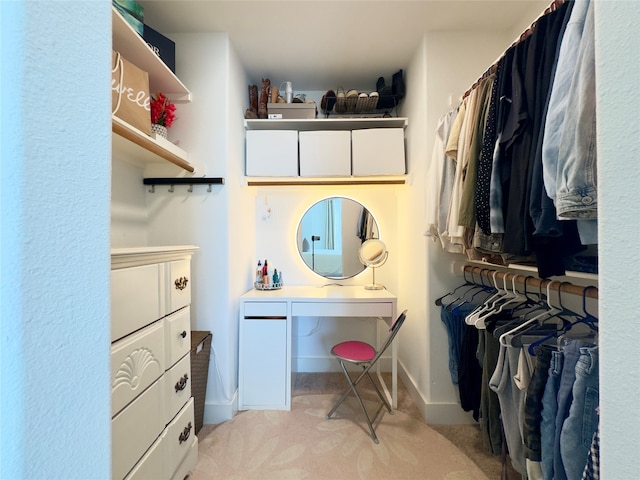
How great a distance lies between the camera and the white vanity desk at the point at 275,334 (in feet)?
5.68

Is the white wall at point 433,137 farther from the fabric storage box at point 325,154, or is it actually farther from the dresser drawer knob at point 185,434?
the dresser drawer knob at point 185,434

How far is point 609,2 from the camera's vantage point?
1.38 ft

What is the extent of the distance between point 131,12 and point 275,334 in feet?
6.53

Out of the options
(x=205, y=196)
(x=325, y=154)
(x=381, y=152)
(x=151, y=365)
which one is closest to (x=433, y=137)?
(x=381, y=152)

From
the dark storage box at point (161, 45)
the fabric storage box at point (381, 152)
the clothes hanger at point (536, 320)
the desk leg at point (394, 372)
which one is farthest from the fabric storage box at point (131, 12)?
the desk leg at point (394, 372)

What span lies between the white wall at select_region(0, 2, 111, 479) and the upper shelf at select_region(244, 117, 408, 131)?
1.57m

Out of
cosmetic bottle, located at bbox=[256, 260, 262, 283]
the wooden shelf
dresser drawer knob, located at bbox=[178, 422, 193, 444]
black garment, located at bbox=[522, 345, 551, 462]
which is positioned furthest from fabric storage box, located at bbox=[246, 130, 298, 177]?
black garment, located at bbox=[522, 345, 551, 462]

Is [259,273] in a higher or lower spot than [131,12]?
lower

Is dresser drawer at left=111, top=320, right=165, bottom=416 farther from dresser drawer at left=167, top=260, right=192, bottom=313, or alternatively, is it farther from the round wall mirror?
the round wall mirror

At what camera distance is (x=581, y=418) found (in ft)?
2.29

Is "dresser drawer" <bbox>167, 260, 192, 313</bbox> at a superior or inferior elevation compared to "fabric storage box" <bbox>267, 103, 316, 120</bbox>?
inferior

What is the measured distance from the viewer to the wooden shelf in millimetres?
1097

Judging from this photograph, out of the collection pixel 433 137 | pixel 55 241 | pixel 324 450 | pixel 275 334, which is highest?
pixel 433 137

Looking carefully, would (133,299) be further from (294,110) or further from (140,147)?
(294,110)
